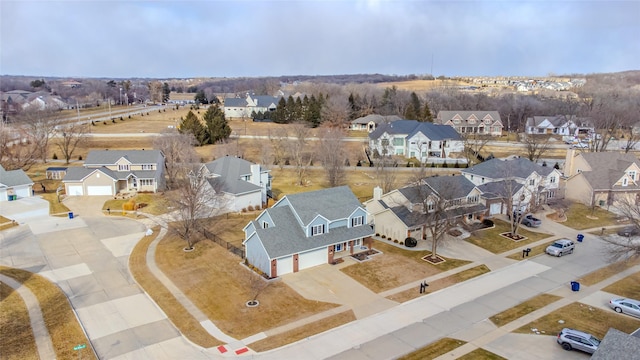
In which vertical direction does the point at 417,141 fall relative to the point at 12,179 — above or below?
above

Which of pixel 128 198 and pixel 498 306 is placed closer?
pixel 498 306

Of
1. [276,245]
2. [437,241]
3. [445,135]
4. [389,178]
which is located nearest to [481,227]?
[437,241]

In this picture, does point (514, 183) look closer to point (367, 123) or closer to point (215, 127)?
point (215, 127)

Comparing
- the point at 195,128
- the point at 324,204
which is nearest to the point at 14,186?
the point at 195,128

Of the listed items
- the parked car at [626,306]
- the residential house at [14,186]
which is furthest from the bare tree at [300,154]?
the parked car at [626,306]

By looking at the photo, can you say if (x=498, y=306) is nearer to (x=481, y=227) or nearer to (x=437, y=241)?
(x=437, y=241)

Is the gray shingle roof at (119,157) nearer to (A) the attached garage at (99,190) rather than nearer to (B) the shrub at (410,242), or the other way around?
(A) the attached garage at (99,190)

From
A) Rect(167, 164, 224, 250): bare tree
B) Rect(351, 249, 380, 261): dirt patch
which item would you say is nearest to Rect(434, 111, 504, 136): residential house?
Rect(167, 164, 224, 250): bare tree
